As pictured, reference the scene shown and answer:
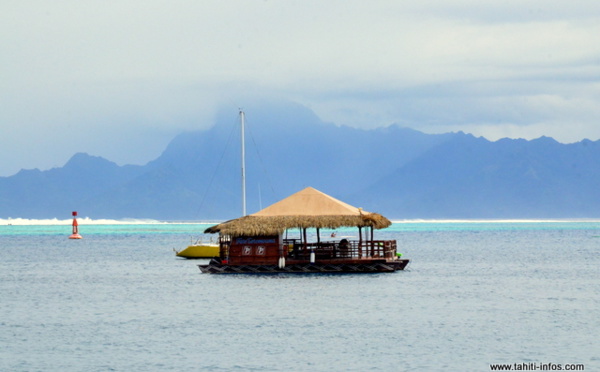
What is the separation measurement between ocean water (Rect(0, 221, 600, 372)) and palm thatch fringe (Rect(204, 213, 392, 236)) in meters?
2.23

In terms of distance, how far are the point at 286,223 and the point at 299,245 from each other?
9.50ft

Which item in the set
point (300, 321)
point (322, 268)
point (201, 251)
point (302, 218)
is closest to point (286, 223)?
point (302, 218)

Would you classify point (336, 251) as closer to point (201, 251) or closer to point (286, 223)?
point (286, 223)

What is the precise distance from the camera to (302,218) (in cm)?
4541

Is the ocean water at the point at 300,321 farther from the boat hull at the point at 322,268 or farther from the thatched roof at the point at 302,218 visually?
the thatched roof at the point at 302,218

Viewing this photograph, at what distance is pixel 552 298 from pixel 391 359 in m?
15.7

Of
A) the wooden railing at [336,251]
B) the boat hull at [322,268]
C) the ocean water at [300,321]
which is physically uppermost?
the wooden railing at [336,251]

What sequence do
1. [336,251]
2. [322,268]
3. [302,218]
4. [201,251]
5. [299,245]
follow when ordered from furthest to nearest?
1. [201,251]
2. [299,245]
3. [336,251]
4. [322,268]
5. [302,218]

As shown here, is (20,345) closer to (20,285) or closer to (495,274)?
(20,285)

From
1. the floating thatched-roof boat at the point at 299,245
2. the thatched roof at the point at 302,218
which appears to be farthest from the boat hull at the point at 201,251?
the thatched roof at the point at 302,218

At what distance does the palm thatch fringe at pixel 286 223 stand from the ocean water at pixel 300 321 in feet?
7.32

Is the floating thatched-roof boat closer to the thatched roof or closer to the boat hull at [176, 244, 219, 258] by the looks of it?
the thatched roof

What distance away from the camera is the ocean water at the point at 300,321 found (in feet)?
83.3

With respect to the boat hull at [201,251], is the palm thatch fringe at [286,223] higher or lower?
higher
